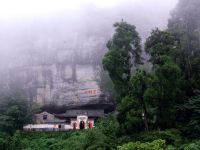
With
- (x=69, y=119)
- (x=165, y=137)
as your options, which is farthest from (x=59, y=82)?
(x=165, y=137)

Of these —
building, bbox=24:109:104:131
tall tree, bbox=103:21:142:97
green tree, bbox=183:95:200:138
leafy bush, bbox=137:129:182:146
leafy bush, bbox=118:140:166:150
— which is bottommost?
leafy bush, bbox=118:140:166:150

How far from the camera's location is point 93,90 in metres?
37.4

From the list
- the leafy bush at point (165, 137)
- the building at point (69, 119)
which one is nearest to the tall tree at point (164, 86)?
the leafy bush at point (165, 137)

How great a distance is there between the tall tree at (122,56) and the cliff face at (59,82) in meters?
15.4

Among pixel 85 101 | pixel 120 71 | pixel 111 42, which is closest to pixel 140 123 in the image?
pixel 120 71

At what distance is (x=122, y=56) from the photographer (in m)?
21.8

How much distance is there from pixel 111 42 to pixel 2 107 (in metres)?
12.8

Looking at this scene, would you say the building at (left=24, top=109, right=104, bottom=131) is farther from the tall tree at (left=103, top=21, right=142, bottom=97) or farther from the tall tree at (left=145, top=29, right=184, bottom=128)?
the tall tree at (left=145, top=29, right=184, bottom=128)

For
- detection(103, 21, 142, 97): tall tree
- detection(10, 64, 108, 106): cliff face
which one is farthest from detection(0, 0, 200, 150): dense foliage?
detection(10, 64, 108, 106): cliff face

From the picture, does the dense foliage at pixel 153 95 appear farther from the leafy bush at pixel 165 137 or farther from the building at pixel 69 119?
the building at pixel 69 119

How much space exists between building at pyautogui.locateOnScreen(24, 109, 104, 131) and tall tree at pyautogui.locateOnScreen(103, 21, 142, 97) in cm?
1277

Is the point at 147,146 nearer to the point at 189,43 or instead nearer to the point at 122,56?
the point at 122,56

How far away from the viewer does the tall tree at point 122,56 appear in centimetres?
2158

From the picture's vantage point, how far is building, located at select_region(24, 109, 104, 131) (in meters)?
34.2
